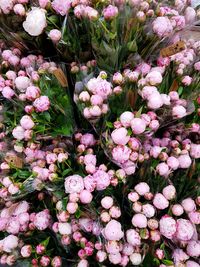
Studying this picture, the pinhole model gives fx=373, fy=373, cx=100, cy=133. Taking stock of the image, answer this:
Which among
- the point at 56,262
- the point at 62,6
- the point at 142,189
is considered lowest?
the point at 56,262

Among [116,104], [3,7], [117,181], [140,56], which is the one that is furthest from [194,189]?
[3,7]

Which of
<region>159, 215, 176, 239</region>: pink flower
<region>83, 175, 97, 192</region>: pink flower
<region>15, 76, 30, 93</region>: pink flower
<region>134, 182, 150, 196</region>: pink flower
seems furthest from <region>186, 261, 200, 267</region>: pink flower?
<region>15, 76, 30, 93</region>: pink flower

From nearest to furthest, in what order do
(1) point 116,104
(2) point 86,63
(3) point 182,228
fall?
(3) point 182,228, (1) point 116,104, (2) point 86,63

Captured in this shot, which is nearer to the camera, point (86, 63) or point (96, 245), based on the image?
point (96, 245)

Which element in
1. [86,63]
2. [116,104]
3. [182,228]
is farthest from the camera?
[86,63]

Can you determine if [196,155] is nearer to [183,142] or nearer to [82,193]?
[183,142]

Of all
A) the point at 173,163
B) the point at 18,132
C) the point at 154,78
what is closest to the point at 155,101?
the point at 154,78

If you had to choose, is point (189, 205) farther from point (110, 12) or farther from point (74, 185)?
point (110, 12)
